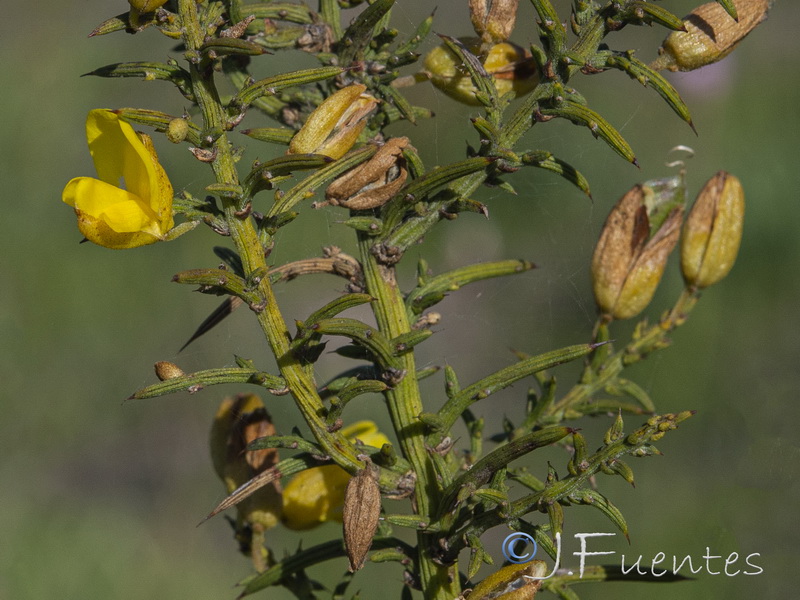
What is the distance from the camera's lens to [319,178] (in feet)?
3.41

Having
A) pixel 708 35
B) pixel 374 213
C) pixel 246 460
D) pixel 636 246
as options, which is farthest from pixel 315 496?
pixel 708 35

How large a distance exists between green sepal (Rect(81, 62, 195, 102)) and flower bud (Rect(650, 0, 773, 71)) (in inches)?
27.9

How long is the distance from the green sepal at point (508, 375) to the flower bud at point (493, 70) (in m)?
0.42

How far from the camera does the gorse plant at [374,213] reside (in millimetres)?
968

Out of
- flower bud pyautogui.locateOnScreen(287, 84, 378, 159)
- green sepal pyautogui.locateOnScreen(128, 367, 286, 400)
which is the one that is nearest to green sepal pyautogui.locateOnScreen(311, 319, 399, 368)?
green sepal pyautogui.locateOnScreen(128, 367, 286, 400)

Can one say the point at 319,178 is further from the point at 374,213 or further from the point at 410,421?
the point at 410,421

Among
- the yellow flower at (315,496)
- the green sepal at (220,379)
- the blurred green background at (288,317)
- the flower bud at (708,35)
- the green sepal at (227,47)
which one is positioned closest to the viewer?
the green sepal at (227,47)

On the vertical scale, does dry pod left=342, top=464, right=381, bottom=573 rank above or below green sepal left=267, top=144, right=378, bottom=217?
below

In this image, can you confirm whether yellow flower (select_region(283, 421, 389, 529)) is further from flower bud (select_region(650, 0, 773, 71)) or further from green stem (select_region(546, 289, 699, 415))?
flower bud (select_region(650, 0, 773, 71))

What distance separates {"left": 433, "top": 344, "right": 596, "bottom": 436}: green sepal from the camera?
3.48 feet

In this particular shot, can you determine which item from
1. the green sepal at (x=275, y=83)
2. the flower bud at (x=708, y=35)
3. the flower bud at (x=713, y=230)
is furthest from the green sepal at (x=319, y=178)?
the flower bud at (x=713, y=230)

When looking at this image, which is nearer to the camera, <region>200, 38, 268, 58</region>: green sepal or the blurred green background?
<region>200, 38, 268, 58</region>: green sepal

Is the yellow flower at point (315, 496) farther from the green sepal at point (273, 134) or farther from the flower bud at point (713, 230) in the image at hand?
the flower bud at point (713, 230)

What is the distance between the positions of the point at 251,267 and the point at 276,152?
317cm
